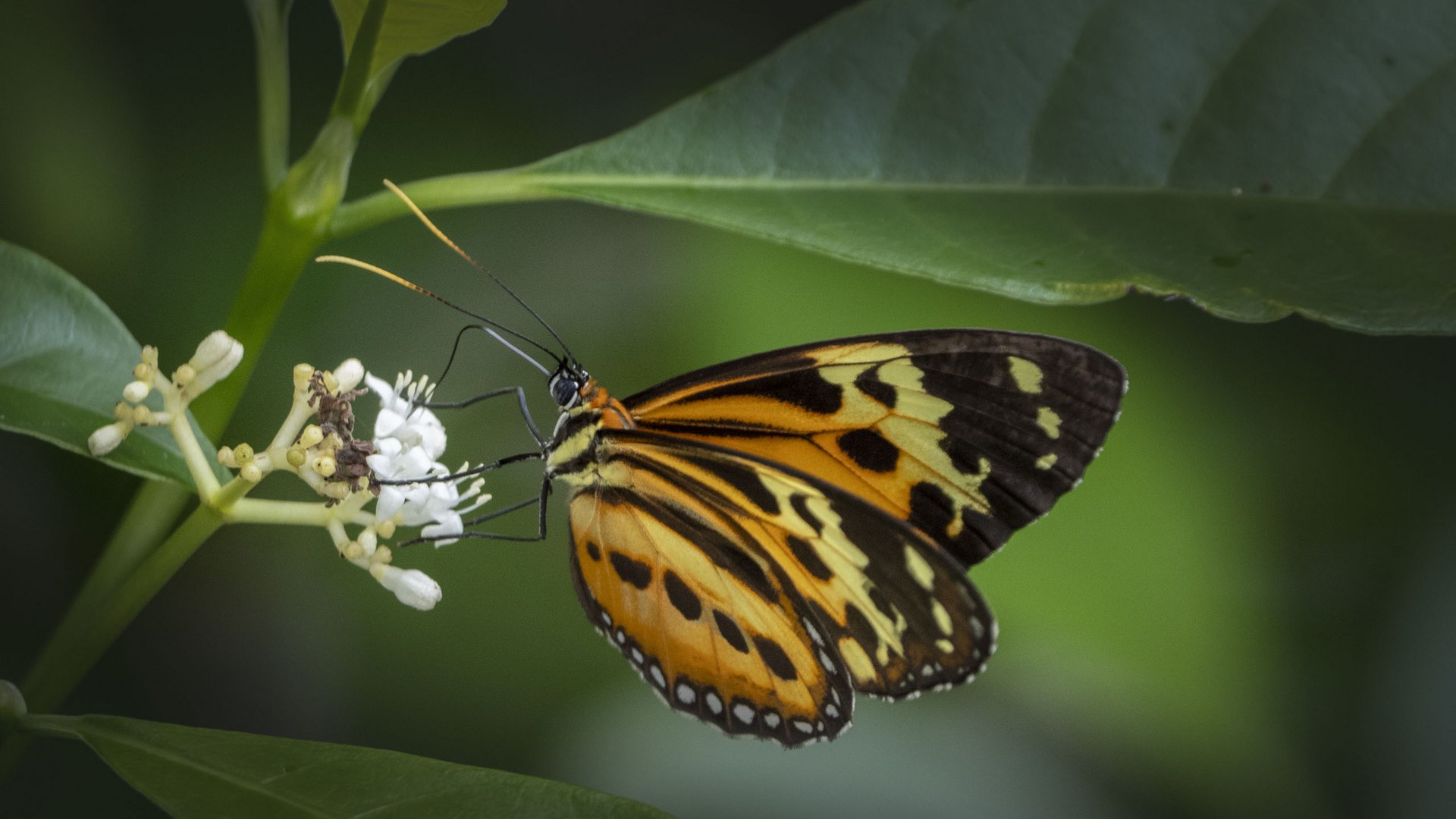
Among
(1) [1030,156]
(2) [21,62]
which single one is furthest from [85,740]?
(2) [21,62]

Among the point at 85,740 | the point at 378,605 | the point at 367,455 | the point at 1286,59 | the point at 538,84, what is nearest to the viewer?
the point at 85,740

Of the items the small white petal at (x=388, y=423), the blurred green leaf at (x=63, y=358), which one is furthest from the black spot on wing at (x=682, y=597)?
the blurred green leaf at (x=63, y=358)

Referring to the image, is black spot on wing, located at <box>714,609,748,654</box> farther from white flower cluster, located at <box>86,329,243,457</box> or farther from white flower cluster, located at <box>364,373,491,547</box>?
white flower cluster, located at <box>86,329,243,457</box>

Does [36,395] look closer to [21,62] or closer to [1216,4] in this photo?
[21,62]

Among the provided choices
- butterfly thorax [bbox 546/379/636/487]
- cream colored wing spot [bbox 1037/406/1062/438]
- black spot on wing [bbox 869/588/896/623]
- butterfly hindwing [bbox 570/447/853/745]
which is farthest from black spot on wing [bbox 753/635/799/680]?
cream colored wing spot [bbox 1037/406/1062/438]

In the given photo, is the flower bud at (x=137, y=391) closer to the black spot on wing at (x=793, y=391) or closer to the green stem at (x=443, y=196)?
the green stem at (x=443, y=196)

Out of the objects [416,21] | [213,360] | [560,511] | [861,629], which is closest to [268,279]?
[213,360]

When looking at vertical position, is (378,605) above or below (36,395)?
above
